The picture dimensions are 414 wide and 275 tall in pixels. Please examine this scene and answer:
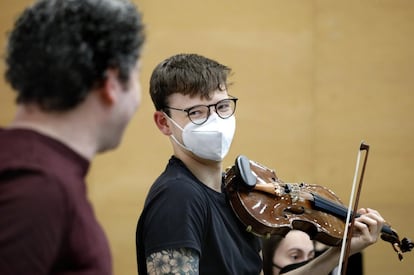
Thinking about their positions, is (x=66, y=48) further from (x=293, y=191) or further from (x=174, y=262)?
(x=293, y=191)

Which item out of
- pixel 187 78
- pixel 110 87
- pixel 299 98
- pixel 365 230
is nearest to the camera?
pixel 110 87

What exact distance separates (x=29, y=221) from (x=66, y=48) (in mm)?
273

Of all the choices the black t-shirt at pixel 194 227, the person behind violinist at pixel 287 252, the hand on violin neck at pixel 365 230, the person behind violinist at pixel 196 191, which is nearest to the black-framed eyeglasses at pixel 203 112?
the person behind violinist at pixel 196 191

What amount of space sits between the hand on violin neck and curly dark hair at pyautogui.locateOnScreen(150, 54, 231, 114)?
60cm

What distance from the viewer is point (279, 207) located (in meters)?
2.06

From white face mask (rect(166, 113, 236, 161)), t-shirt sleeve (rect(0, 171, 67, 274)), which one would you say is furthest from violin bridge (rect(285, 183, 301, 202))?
t-shirt sleeve (rect(0, 171, 67, 274))

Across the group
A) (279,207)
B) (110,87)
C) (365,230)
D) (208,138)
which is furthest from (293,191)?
(110,87)

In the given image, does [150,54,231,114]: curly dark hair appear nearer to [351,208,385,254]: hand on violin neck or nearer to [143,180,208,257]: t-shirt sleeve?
[143,180,208,257]: t-shirt sleeve

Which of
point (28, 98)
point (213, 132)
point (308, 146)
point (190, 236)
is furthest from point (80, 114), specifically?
point (308, 146)

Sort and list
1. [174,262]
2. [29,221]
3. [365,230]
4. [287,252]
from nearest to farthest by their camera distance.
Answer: [29,221]
[174,262]
[365,230]
[287,252]

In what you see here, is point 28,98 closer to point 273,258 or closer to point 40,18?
point 40,18

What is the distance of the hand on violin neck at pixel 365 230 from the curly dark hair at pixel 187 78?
604mm

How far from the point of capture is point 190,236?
1781 mm

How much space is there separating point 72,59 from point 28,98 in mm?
101
